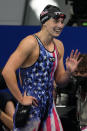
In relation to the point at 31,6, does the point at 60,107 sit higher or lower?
lower

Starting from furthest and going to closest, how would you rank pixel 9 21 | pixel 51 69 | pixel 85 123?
pixel 9 21 → pixel 85 123 → pixel 51 69

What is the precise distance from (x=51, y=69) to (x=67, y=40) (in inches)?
91.6

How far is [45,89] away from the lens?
263 centimetres

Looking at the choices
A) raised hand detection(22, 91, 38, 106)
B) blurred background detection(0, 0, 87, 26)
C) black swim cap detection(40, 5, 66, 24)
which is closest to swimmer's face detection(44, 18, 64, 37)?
black swim cap detection(40, 5, 66, 24)

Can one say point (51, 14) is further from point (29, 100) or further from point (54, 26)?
point (29, 100)

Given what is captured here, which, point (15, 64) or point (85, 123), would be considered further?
point (85, 123)

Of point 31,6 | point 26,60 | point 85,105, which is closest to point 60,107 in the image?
point 85,105

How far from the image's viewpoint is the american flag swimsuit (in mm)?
2594

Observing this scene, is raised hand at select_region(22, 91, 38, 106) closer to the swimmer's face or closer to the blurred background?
the swimmer's face

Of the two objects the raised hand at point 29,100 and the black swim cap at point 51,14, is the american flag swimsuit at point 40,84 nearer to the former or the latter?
the raised hand at point 29,100

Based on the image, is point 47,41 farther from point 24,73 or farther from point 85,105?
point 85,105

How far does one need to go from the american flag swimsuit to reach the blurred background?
4.82 m

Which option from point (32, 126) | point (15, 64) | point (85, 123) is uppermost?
point (15, 64)

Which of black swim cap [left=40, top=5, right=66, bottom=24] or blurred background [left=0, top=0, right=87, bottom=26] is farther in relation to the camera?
blurred background [left=0, top=0, right=87, bottom=26]
